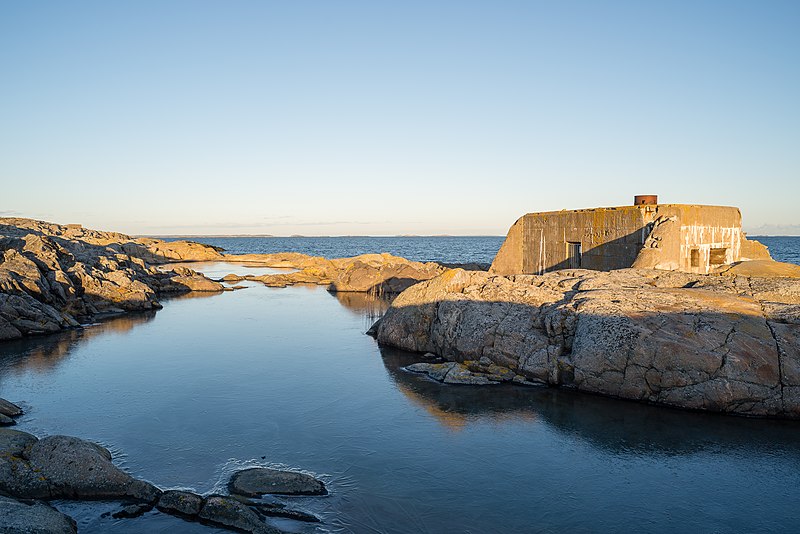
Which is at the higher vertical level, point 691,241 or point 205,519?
point 691,241

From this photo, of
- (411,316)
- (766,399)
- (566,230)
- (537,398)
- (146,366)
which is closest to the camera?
(766,399)

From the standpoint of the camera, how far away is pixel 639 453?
35.2 feet

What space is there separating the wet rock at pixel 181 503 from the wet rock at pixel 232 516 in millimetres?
129

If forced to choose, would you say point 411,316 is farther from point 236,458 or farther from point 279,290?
point 279,290

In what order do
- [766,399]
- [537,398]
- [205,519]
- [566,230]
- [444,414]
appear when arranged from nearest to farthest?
[205,519], [766,399], [444,414], [537,398], [566,230]

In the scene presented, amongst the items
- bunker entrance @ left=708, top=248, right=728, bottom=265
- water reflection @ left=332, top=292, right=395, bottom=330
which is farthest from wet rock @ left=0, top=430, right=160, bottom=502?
bunker entrance @ left=708, top=248, right=728, bottom=265

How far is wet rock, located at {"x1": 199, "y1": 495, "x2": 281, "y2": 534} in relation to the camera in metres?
7.85

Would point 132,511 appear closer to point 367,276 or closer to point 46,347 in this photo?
point 46,347

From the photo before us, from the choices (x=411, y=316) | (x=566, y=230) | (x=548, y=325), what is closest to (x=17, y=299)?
(x=411, y=316)

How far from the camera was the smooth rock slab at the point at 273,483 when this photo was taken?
8.99 m

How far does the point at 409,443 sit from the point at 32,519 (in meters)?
6.51

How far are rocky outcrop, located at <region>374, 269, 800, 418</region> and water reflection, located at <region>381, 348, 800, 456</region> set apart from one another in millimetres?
481

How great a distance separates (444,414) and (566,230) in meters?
12.0

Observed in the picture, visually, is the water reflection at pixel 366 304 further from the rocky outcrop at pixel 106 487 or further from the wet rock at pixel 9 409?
the rocky outcrop at pixel 106 487
